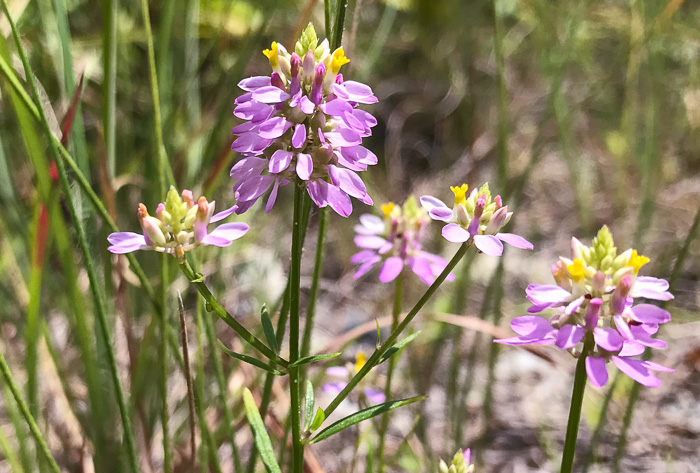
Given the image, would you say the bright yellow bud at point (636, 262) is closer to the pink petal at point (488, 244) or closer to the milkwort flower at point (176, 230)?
the pink petal at point (488, 244)

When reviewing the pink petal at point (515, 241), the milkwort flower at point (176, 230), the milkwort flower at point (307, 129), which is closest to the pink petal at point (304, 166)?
the milkwort flower at point (307, 129)

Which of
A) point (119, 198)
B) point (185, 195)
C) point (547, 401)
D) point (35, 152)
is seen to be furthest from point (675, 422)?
point (119, 198)

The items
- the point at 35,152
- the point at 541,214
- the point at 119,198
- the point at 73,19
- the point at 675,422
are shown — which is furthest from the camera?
the point at 541,214

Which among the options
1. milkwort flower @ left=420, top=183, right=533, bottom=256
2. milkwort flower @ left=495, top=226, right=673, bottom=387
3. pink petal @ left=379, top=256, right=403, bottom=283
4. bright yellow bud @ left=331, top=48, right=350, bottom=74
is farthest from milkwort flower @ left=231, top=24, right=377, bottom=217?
pink petal @ left=379, top=256, right=403, bottom=283

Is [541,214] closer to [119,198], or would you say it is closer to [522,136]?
[522,136]

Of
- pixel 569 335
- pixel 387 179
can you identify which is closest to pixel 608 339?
pixel 569 335

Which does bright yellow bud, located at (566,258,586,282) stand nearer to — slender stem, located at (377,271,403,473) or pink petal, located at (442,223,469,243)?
pink petal, located at (442,223,469,243)
